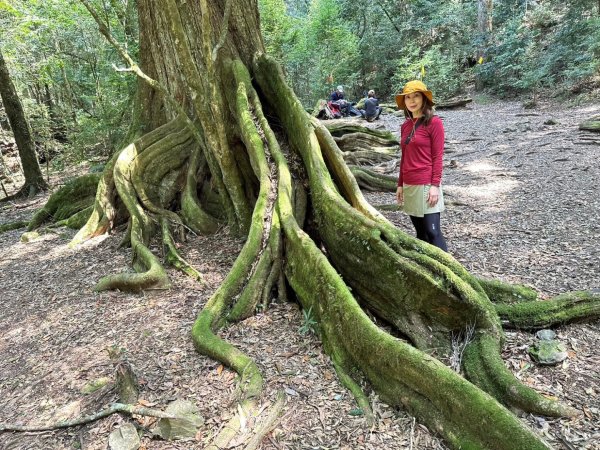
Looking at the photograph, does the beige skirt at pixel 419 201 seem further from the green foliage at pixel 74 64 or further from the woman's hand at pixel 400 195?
the green foliage at pixel 74 64

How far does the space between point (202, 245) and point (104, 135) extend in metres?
8.47

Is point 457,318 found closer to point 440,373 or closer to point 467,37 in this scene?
point 440,373

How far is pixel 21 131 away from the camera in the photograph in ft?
36.9

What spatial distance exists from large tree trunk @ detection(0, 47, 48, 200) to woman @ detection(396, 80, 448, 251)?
11464 mm

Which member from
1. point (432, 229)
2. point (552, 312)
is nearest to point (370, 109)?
point (432, 229)

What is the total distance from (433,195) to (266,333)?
1.96 metres

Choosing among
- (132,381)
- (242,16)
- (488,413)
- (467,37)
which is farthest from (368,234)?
(467,37)

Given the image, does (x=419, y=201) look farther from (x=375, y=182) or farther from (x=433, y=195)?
(x=375, y=182)

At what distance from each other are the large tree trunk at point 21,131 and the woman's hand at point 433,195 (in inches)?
465

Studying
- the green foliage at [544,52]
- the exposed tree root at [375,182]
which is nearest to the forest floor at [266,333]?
the exposed tree root at [375,182]

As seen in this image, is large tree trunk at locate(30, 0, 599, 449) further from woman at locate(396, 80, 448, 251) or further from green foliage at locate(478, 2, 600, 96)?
green foliage at locate(478, 2, 600, 96)

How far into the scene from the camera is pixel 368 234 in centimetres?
361

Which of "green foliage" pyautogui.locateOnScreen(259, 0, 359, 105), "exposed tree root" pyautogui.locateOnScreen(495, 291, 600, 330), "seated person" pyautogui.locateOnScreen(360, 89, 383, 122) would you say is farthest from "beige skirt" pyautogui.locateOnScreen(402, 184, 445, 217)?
"green foliage" pyautogui.locateOnScreen(259, 0, 359, 105)

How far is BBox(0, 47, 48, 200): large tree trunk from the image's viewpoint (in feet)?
35.8
